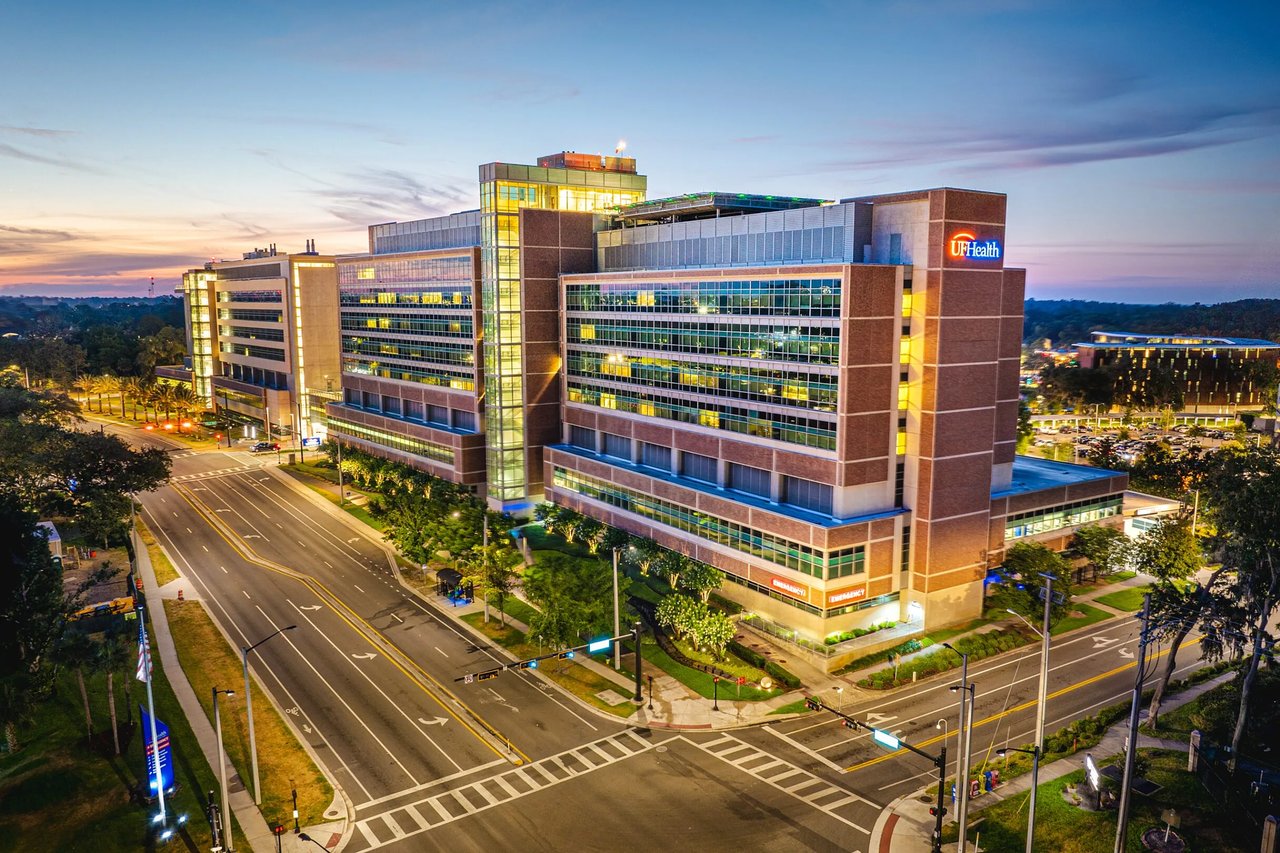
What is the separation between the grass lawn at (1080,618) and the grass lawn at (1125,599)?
2404mm

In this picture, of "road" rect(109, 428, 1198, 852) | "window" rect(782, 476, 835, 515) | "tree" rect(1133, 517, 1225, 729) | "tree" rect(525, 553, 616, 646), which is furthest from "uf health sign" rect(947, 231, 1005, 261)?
"tree" rect(525, 553, 616, 646)

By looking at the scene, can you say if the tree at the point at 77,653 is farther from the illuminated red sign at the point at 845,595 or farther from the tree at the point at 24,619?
the illuminated red sign at the point at 845,595

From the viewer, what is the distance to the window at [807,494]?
66750 mm

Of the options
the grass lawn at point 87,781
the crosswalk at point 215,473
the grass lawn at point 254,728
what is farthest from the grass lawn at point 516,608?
the crosswalk at point 215,473

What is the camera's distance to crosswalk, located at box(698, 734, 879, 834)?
43.8 meters

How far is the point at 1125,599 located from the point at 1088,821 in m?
40.3

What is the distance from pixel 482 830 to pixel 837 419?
129 ft

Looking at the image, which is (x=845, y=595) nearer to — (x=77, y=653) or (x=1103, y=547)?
(x=1103, y=547)

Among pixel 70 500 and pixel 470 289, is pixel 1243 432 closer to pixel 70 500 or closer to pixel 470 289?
pixel 470 289

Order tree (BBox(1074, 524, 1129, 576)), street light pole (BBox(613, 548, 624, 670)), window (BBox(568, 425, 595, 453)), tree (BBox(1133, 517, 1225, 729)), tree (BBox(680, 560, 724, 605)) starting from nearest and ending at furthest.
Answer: tree (BBox(1133, 517, 1225, 729)) < street light pole (BBox(613, 548, 624, 670)) < tree (BBox(680, 560, 724, 605)) < tree (BBox(1074, 524, 1129, 576)) < window (BBox(568, 425, 595, 453))

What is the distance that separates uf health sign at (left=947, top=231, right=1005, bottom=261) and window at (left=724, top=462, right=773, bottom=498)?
946 inches

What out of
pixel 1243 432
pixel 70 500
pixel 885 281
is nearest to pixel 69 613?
pixel 70 500

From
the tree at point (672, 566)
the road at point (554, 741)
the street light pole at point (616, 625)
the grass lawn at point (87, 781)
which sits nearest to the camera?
the grass lawn at point (87, 781)

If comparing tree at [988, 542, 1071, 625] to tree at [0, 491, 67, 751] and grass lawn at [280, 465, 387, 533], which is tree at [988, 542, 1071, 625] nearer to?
grass lawn at [280, 465, 387, 533]
